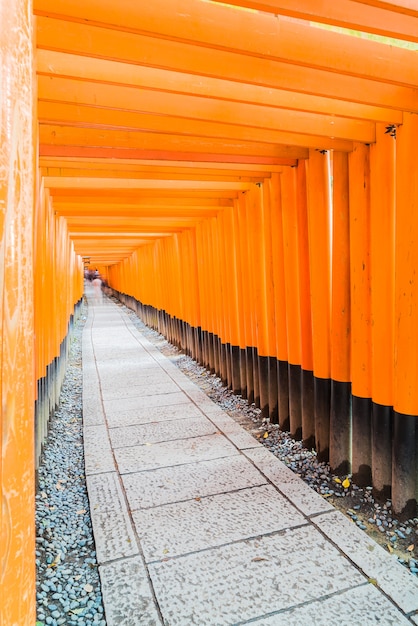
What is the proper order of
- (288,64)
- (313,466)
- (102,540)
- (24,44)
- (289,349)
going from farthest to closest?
(289,349) → (313,466) → (102,540) → (288,64) → (24,44)

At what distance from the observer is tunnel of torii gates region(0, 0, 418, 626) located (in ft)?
3.15

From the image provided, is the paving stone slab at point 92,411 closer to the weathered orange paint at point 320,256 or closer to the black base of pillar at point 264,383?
the black base of pillar at point 264,383

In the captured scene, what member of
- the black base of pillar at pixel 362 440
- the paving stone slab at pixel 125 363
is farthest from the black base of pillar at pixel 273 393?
the paving stone slab at pixel 125 363

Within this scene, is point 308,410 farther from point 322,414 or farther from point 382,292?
point 382,292

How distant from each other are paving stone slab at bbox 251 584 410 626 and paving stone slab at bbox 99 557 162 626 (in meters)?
0.62

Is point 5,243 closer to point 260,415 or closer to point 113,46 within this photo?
point 113,46

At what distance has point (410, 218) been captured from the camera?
2.95 metres

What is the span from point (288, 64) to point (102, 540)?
3376 mm

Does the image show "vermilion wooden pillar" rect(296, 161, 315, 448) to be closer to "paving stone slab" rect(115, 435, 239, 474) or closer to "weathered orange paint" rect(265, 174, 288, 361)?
"weathered orange paint" rect(265, 174, 288, 361)

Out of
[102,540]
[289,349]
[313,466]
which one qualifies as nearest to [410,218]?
[289,349]

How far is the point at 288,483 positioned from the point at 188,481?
0.93 m

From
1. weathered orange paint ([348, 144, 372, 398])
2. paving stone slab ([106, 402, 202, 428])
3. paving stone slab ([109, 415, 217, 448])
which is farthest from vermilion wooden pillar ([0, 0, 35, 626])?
paving stone slab ([106, 402, 202, 428])

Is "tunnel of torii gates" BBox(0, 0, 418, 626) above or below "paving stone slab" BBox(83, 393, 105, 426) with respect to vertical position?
above

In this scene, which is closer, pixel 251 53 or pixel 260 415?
pixel 251 53
